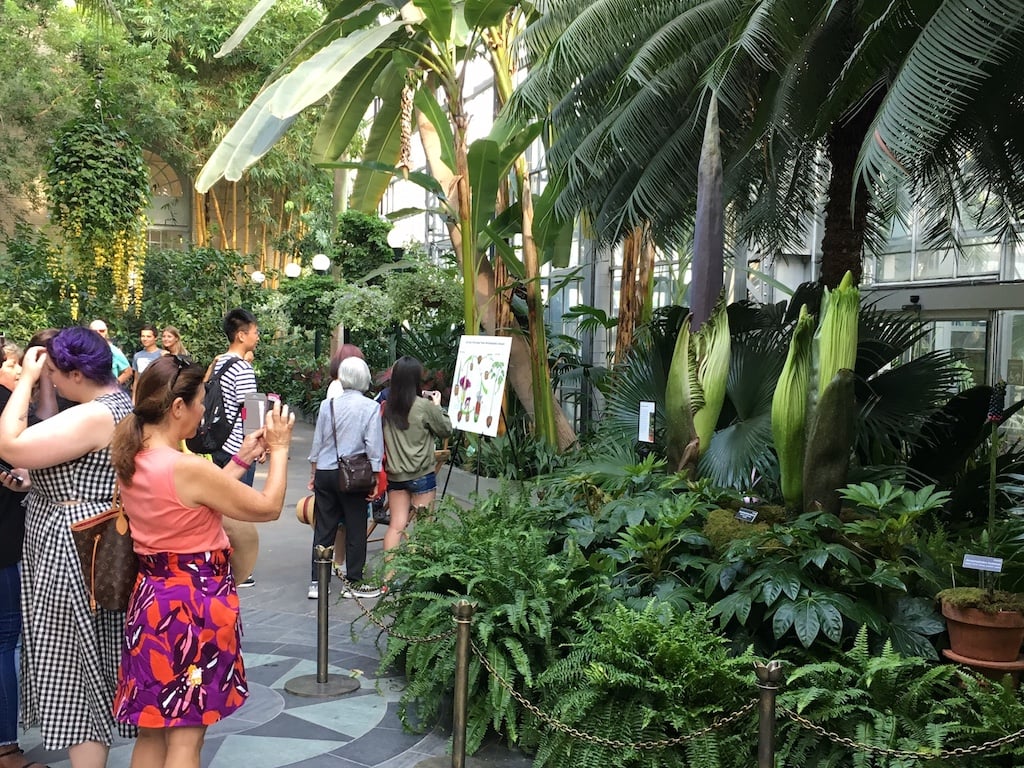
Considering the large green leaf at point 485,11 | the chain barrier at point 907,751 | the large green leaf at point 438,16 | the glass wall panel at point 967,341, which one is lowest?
the chain barrier at point 907,751

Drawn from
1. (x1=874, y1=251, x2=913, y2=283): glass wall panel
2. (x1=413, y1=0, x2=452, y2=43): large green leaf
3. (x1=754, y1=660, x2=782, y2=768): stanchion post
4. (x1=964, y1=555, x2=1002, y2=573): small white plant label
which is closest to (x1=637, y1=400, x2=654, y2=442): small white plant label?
(x1=964, y1=555, x2=1002, y2=573): small white plant label

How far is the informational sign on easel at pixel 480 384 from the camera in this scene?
7.25 meters

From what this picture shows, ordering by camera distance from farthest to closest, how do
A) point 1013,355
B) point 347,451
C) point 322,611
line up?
point 1013,355 → point 347,451 → point 322,611

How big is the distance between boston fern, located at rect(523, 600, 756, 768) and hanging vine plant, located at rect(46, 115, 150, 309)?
37.4 feet

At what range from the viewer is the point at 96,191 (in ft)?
42.0

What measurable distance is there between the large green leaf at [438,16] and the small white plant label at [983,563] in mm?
6229

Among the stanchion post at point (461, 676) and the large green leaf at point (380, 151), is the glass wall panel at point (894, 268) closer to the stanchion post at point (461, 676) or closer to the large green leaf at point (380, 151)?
the large green leaf at point (380, 151)

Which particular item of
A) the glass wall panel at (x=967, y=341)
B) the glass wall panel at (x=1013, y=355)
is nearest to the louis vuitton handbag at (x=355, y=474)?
the glass wall panel at (x=967, y=341)

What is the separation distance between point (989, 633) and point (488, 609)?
222 centimetres

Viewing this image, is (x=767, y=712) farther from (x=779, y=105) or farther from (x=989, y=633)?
(x=779, y=105)

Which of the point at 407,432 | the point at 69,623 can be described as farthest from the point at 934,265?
the point at 69,623

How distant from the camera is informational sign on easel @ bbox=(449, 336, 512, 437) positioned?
23.8 ft

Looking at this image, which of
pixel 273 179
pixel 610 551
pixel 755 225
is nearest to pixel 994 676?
pixel 610 551

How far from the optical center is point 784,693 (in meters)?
3.67
